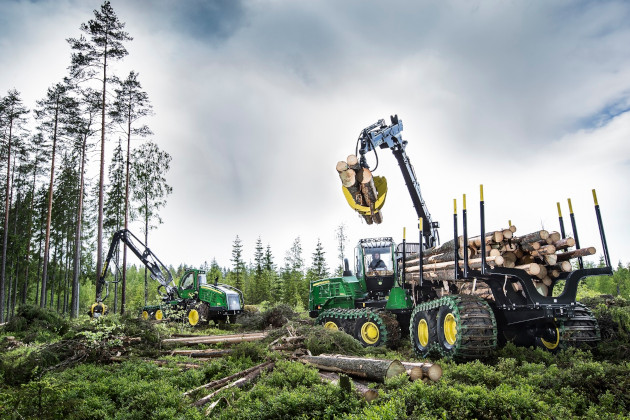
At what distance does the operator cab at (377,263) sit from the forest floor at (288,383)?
9.23ft

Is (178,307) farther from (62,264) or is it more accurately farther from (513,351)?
(62,264)

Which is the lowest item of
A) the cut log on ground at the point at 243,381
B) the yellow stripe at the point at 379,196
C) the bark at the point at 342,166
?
the cut log on ground at the point at 243,381

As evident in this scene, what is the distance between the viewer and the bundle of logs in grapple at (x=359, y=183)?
32.7 feet

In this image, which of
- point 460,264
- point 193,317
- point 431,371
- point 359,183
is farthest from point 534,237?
point 193,317

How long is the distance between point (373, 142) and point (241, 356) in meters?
6.81

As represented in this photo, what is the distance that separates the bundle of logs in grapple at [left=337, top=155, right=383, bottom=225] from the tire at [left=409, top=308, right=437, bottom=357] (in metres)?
2.86

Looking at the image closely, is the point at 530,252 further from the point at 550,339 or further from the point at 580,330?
the point at 550,339

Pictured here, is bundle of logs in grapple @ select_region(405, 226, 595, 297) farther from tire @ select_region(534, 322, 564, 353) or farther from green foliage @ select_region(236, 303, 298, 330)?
green foliage @ select_region(236, 303, 298, 330)

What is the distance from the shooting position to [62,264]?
37.0 metres

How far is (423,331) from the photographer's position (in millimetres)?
9539

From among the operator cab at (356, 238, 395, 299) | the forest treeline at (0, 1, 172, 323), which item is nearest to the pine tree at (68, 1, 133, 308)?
the forest treeline at (0, 1, 172, 323)

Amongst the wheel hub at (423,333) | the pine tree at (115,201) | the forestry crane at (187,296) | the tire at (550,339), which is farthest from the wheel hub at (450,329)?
the pine tree at (115,201)

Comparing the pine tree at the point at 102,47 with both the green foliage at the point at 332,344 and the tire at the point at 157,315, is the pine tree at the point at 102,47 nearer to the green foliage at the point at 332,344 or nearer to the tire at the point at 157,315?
the tire at the point at 157,315

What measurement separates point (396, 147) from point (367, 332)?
5.54 meters
